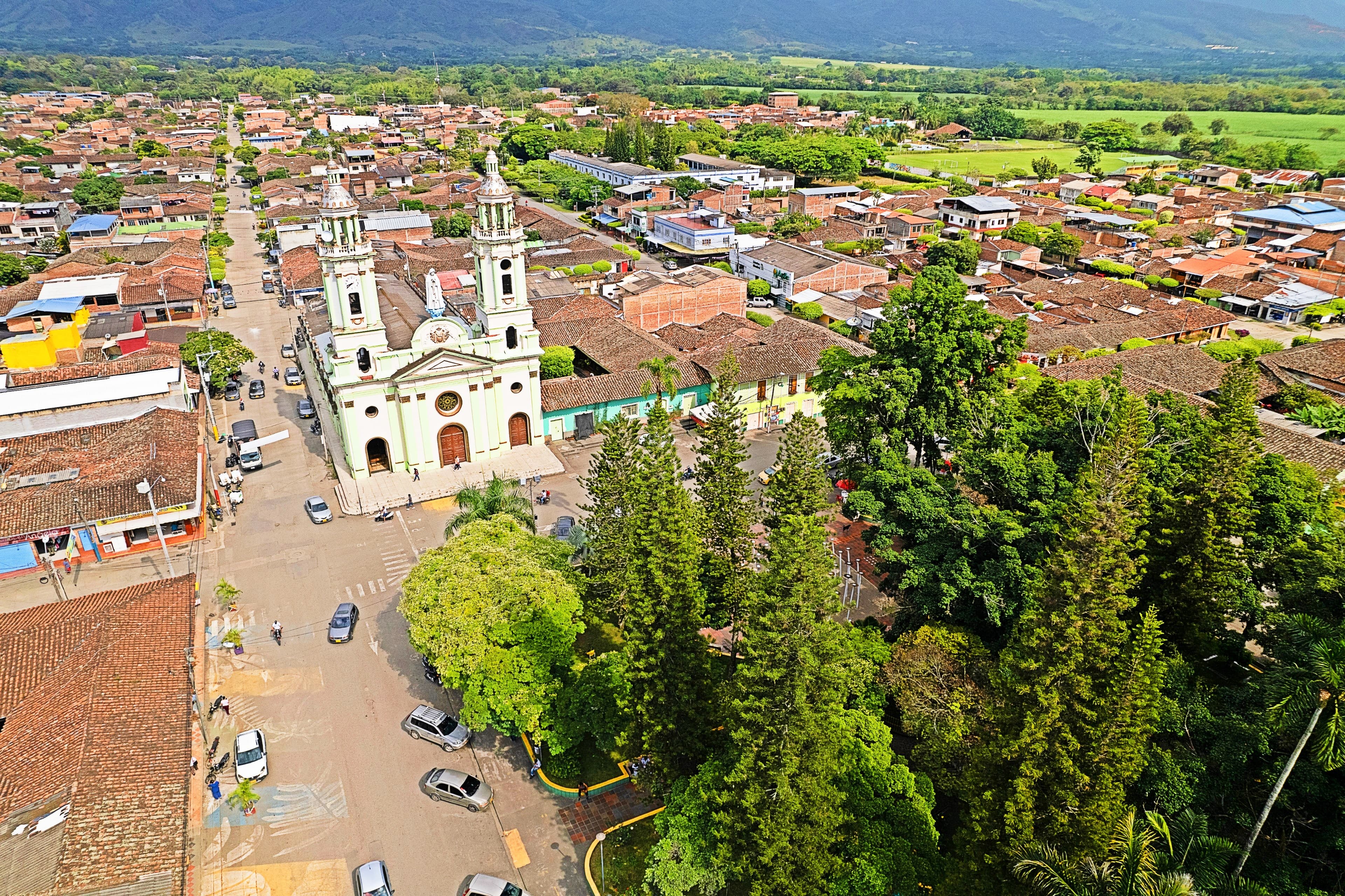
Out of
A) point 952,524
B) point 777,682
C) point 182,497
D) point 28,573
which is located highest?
point 777,682

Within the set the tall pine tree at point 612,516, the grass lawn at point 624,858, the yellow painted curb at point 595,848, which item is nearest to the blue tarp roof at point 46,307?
the tall pine tree at point 612,516

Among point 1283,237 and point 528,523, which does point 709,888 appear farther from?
point 1283,237

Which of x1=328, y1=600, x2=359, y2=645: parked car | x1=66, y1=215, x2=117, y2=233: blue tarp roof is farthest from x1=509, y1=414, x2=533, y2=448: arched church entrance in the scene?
x1=66, y1=215, x2=117, y2=233: blue tarp roof

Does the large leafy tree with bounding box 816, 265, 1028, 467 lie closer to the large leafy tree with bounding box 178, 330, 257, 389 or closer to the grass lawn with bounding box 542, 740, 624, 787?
the grass lawn with bounding box 542, 740, 624, 787

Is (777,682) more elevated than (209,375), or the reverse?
(777,682)

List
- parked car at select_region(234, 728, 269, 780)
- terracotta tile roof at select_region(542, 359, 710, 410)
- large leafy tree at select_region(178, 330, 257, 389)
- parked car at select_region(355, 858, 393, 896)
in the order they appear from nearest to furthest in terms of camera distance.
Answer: parked car at select_region(355, 858, 393, 896) < parked car at select_region(234, 728, 269, 780) < terracotta tile roof at select_region(542, 359, 710, 410) < large leafy tree at select_region(178, 330, 257, 389)

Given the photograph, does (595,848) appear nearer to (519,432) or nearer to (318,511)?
(318,511)

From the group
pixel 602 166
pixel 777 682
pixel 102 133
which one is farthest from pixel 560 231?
pixel 102 133
